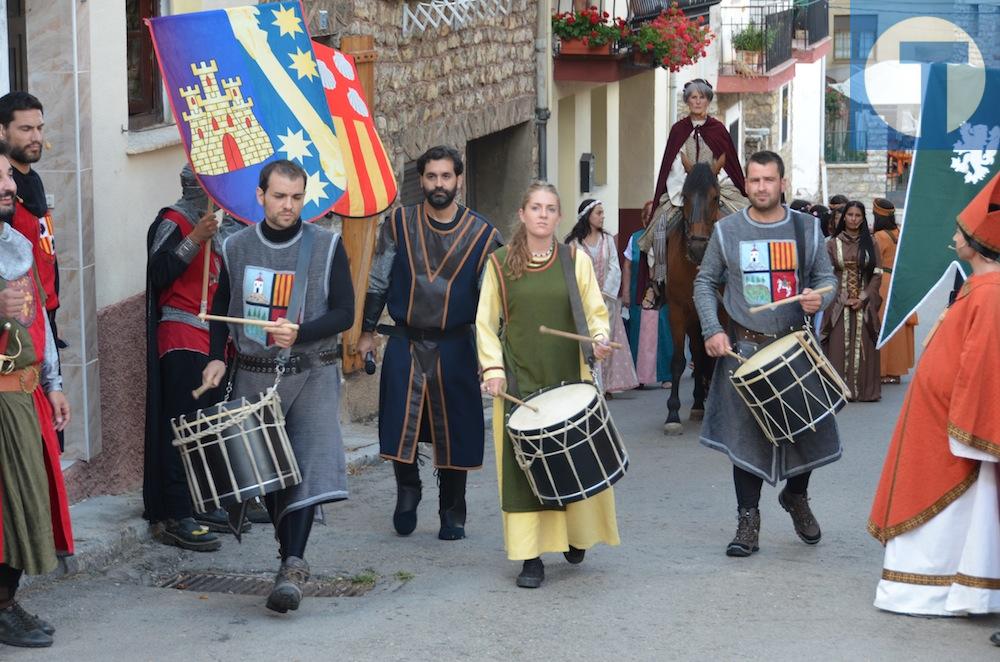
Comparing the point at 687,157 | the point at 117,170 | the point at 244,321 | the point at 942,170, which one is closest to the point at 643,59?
the point at 687,157

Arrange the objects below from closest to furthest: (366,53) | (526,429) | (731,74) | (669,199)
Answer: (526,429)
(366,53)
(669,199)
(731,74)

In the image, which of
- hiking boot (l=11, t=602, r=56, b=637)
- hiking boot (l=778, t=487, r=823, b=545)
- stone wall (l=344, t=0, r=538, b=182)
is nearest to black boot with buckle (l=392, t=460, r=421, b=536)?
hiking boot (l=778, t=487, r=823, b=545)

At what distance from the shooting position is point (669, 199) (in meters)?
12.0

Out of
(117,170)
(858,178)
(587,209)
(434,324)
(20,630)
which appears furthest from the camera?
(858,178)

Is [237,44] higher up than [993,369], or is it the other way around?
[237,44]

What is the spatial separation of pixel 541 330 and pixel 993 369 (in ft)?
5.91

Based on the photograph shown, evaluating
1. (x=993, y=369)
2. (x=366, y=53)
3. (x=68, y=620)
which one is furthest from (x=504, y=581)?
(x=366, y=53)

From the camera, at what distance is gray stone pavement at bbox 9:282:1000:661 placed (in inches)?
230

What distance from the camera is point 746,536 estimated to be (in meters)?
7.34

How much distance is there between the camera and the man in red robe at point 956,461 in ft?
19.7

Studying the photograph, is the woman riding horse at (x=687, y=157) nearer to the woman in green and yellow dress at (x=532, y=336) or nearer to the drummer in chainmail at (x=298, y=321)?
the woman in green and yellow dress at (x=532, y=336)

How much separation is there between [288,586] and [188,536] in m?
1.58

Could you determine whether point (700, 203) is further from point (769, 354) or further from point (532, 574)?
point (532, 574)

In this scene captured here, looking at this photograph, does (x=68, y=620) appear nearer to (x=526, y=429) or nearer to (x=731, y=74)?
(x=526, y=429)
